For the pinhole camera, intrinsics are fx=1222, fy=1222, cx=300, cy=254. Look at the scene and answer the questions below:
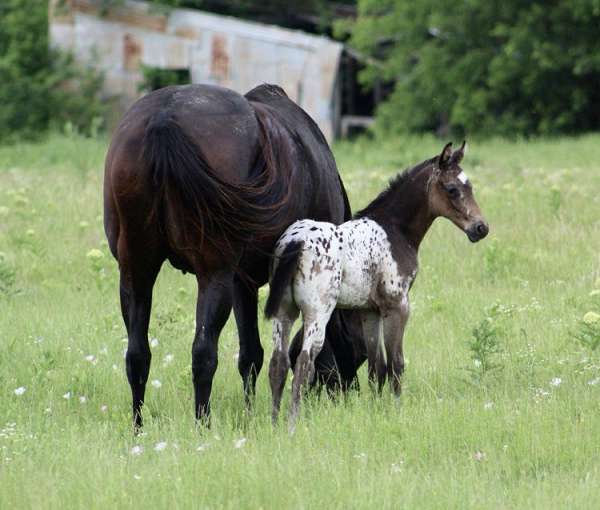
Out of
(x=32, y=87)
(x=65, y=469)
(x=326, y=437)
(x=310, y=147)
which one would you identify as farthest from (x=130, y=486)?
(x=32, y=87)

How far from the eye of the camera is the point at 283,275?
604 centimetres

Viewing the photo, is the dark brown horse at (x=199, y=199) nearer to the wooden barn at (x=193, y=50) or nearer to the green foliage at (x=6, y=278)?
the green foliage at (x=6, y=278)

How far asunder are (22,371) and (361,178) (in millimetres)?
8461

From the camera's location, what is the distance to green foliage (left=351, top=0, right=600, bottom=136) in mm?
27188

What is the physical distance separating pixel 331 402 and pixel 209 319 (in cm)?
91

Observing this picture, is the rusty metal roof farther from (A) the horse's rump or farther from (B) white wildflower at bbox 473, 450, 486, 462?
(B) white wildflower at bbox 473, 450, 486, 462

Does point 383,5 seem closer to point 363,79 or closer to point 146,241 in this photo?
point 363,79

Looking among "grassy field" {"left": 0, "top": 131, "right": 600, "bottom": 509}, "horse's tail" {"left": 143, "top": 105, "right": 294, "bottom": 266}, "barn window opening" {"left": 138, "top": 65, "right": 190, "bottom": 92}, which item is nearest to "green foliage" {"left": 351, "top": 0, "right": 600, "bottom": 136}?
"barn window opening" {"left": 138, "top": 65, "right": 190, "bottom": 92}

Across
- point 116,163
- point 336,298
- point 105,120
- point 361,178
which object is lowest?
point 105,120

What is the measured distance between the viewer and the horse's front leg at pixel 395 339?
646 centimetres

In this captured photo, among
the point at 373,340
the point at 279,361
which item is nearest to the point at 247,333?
the point at 373,340

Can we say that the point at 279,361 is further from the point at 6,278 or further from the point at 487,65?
the point at 487,65

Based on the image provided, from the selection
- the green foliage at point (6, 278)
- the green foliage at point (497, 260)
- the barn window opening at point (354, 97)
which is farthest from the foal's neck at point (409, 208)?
the barn window opening at point (354, 97)

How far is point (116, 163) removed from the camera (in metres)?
5.84
